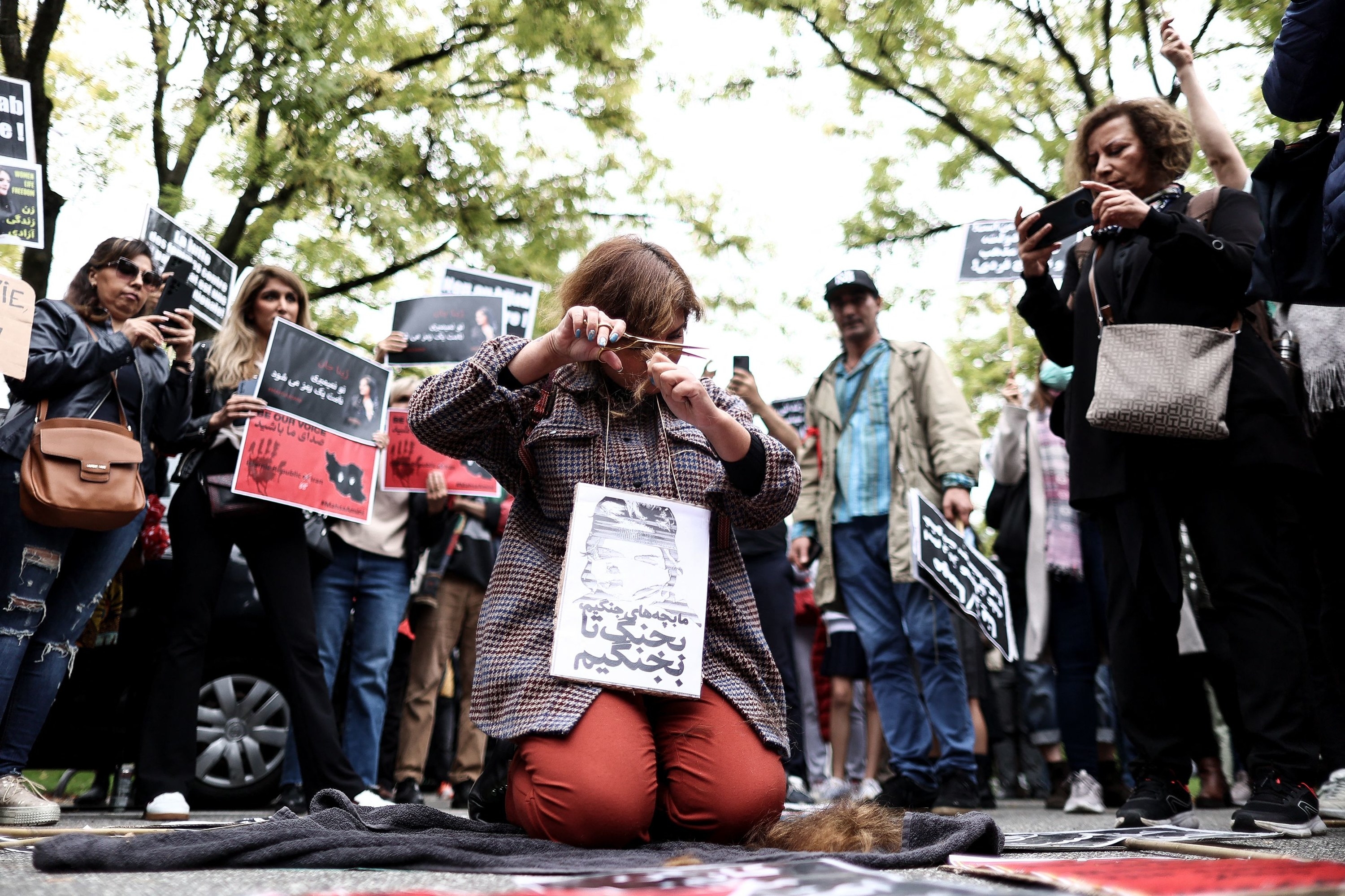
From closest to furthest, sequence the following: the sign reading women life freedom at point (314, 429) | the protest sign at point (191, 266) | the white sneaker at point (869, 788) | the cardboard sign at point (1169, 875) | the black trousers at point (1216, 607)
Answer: the cardboard sign at point (1169, 875)
the black trousers at point (1216, 607)
the sign reading women life freedom at point (314, 429)
the protest sign at point (191, 266)
the white sneaker at point (869, 788)

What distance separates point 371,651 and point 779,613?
1981mm

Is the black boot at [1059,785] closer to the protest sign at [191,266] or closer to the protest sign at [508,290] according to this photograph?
the protest sign at [508,290]

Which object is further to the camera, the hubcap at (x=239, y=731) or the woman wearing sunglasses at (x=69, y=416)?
the hubcap at (x=239, y=731)

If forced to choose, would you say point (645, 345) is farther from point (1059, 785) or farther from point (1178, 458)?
point (1059, 785)

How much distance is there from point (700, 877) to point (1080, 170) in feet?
10.9

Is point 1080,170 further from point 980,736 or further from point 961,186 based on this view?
point 961,186

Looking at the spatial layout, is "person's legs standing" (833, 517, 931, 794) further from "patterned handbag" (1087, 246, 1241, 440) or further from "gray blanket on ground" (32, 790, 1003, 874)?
"gray blanket on ground" (32, 790, 1003, 874)

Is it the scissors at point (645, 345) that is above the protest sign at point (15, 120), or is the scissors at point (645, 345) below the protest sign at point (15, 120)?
below

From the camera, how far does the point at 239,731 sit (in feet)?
17.6

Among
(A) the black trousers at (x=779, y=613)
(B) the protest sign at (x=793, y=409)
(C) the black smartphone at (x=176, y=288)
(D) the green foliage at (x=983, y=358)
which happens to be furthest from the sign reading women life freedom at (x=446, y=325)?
(D) the green foliage at (x=983, y=358)

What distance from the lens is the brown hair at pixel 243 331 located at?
4.93 meters

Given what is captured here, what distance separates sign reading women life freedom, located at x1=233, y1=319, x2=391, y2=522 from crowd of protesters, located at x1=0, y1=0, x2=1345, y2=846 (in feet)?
0.21

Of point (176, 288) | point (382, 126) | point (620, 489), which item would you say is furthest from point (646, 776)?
point (382, 126)

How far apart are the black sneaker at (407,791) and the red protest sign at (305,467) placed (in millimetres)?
1515
